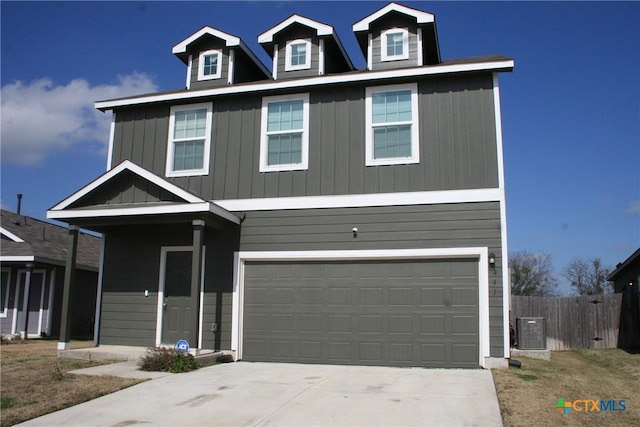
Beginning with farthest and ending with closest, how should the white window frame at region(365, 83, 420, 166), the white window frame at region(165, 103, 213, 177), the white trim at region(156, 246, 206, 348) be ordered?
1. the white window frame at region(165, 103, 213, 177)
2. the white trim at region(156, 246, 206, 348)
3. the white window frame at region(365, 83, 420, 166)

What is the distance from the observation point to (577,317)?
14.2 meters

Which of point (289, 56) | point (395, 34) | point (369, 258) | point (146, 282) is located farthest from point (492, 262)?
point (146, 282)

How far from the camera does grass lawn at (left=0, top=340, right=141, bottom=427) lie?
6.58 metres

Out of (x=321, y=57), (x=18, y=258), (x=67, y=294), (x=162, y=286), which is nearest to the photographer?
(x=67, y=294)

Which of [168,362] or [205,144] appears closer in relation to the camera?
[168,362]

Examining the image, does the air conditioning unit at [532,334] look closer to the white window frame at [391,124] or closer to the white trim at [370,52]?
the white window frame at [391,124]

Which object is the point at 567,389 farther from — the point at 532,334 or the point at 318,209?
the point at 318,209

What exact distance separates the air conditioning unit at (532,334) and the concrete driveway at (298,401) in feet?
7.81

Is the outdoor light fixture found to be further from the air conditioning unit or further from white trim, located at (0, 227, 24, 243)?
white trim, located at (0, 227, 24, 243)

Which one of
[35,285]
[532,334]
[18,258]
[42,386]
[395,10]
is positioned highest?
[395,10]

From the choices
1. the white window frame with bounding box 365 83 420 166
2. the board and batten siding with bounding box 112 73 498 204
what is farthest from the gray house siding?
the white window frame with bounding box 365 83 420 166

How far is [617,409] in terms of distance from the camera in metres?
6.62

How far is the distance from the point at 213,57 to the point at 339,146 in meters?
4.08

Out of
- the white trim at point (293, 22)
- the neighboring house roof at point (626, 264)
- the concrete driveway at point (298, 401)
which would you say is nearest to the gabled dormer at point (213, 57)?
the white trim at point (293, 22)
